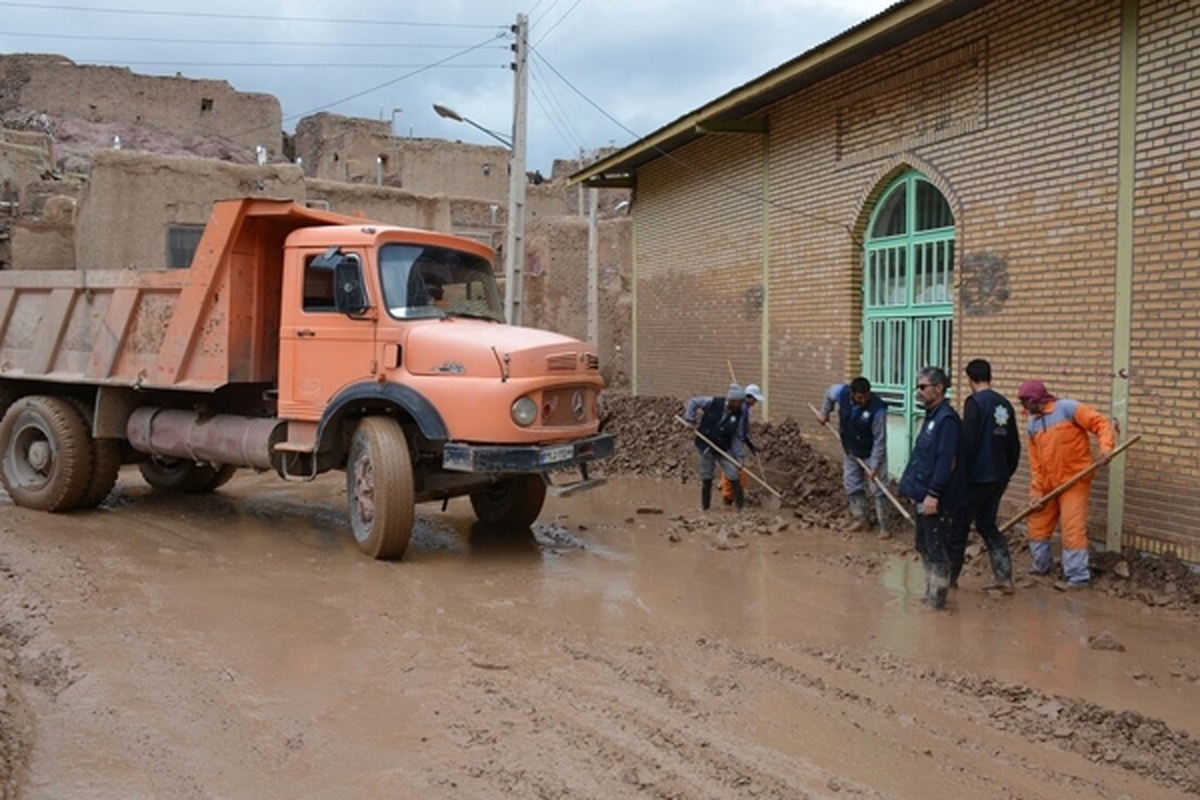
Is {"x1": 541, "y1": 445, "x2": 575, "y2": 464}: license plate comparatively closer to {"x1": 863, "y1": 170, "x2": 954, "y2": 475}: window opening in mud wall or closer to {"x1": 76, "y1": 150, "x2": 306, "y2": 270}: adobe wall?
{"x1": 863, "y1": 170, "x2": 954, "y2": 475}: window opening in mud wall

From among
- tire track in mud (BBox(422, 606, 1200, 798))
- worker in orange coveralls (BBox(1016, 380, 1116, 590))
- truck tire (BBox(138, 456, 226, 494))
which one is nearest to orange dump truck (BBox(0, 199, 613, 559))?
truck tire (BBox(138, 456, 226, 494))

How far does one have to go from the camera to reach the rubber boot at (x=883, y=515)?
936cm

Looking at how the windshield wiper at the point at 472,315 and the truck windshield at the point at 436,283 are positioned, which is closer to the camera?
the truck windshield at the point at 436,283

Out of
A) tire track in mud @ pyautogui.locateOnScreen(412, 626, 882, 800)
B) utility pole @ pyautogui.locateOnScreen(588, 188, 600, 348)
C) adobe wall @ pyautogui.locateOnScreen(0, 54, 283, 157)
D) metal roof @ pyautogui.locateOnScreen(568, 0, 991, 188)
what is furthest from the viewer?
adobe wall @ pyautogui.locateOnScreen(0, 54, 283, 157)

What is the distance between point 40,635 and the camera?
19.6 ft

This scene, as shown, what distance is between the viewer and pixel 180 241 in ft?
57.0

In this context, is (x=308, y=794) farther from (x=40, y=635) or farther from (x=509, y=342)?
(x=509, y=342)

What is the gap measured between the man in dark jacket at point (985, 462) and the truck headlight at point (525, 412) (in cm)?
315

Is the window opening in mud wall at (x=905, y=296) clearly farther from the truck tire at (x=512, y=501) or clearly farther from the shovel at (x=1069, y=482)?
the truck tire at (x=512, y=501)

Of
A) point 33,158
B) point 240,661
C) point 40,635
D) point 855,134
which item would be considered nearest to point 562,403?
point 240,661

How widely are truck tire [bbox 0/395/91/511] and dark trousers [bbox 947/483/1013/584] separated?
26.3 feet

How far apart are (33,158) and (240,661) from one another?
20.5m

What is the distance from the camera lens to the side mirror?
8039 millimetres

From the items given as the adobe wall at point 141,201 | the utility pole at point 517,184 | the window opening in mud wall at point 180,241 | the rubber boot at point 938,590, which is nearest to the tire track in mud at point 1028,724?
the rubber boot at point 938,590
